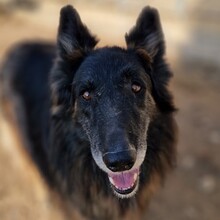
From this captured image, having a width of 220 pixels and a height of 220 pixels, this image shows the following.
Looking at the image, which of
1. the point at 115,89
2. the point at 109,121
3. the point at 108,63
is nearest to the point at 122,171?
the point at 109,121

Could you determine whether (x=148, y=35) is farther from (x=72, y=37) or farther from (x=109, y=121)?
(x=109, y=121)

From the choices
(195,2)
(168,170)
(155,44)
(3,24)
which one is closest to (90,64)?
(155,44)

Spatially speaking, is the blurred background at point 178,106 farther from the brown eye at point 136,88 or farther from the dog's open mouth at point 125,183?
the brown eye at point 136,88

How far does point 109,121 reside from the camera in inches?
139

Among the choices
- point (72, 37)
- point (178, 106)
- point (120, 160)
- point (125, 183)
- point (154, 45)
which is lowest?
point (178, 106)

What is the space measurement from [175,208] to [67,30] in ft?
8.06

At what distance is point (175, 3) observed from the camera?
392 inches

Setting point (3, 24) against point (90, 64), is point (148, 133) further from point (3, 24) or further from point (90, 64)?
point (3, 24)

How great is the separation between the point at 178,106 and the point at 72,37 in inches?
147

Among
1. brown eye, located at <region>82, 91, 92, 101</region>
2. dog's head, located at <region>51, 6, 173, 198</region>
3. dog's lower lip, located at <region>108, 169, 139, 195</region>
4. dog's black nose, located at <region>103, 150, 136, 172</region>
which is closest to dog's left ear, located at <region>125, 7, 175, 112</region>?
dog's head, located at <region>51, 6, 173, 198</region>

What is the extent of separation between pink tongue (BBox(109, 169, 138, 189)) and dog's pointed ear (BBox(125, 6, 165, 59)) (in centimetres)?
111

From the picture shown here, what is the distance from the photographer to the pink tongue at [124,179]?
141 inches

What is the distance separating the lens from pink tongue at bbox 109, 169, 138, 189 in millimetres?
3594

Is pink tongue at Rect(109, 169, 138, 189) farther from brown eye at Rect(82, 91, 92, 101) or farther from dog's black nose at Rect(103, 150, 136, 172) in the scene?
brown eye at Rect(82, 91, 92, 101)
